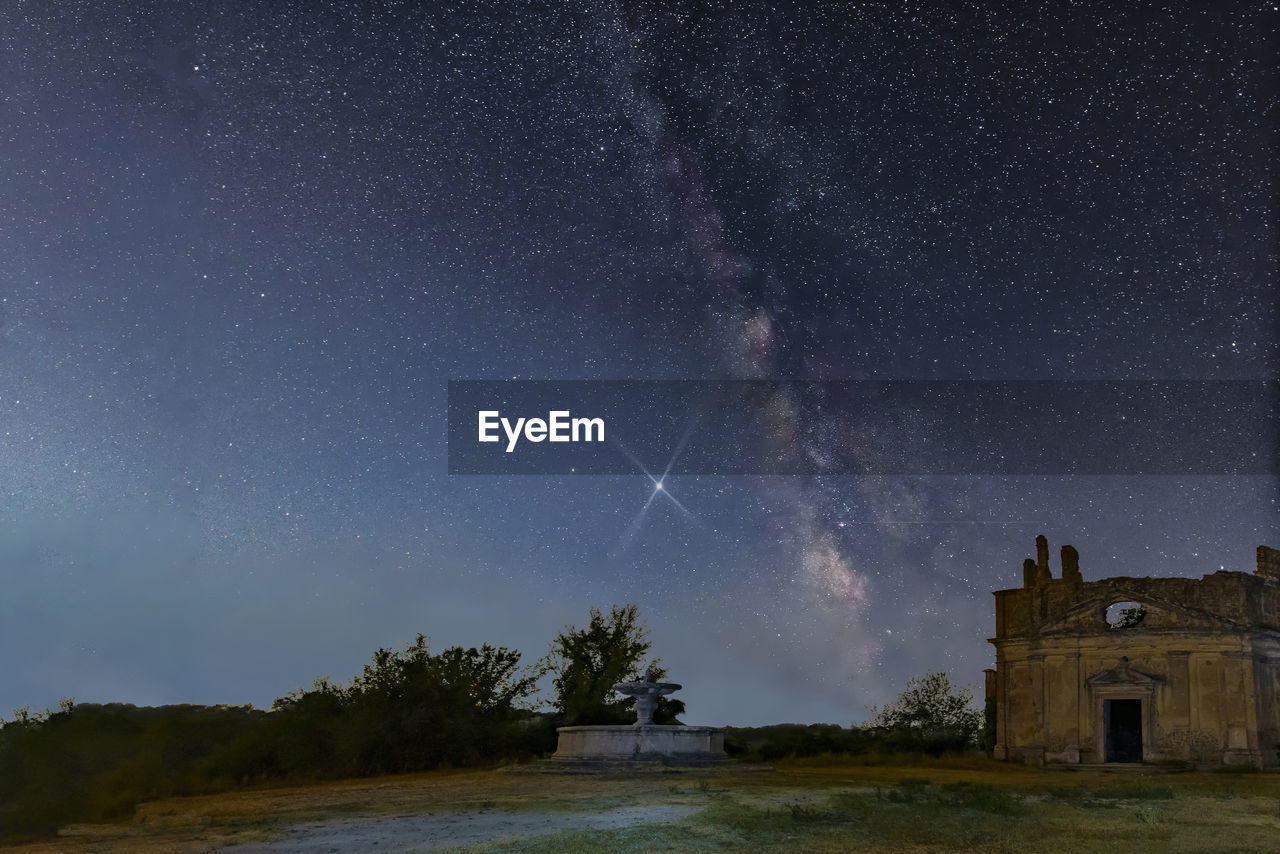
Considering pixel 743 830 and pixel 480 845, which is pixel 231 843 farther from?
pixel 743 830

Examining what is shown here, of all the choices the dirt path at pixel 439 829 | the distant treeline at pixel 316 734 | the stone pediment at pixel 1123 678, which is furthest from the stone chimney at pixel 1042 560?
the dirt path at pixel 439 829

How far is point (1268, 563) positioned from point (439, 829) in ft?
104

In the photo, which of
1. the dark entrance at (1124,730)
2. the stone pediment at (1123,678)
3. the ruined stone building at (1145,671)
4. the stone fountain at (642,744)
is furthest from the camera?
the dark entrance at (1124,730)

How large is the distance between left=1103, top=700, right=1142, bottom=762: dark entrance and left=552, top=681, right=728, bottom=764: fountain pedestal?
57.1 feet

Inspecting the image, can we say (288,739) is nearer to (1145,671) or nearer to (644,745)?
(644,745)

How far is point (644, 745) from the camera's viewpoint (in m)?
24.7

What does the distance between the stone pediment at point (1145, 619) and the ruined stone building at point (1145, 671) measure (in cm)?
3

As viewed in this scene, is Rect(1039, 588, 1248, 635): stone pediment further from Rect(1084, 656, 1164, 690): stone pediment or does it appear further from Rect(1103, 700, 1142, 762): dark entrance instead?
Rect(1103, 700, 1142, 762): dark entrance

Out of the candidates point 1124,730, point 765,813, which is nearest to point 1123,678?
point 1124,730

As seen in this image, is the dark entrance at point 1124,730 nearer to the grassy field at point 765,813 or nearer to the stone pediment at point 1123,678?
the stone pediment at point 1123,678

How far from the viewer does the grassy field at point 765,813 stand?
12.3 meters

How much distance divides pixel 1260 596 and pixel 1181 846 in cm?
2573

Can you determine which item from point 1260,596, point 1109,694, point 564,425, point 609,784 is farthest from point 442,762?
point 1260,596

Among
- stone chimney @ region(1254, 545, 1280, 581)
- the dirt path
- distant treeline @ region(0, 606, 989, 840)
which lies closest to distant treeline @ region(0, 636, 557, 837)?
distant treeline @ region(0, 606, 989, 840)
